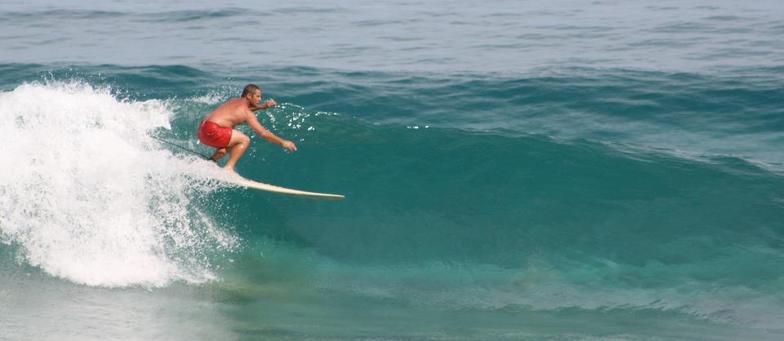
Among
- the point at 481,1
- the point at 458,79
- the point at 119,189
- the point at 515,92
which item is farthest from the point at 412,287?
the point at 481,1

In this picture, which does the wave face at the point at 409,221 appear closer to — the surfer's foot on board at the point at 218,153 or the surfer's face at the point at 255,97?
the surfer's foot on board at the point at 218,153

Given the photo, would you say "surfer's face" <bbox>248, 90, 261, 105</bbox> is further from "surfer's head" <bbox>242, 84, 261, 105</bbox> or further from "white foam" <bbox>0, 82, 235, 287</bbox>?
"white foam" <bbox>0, 82, 235, 287</bbox>

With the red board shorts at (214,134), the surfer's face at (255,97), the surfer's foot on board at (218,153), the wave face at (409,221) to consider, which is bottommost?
the wave face at (409,221)

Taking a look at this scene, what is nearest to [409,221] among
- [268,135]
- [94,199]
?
[268,135]

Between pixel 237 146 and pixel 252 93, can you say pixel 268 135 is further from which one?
pixel 237 146

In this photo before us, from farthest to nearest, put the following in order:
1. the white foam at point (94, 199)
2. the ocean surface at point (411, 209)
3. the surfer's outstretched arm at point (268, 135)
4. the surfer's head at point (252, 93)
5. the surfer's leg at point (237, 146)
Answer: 1. the surfer's leg at point (237, 146)
2. the surfer's head at point (252, 93)
3. the white foam at point (94, 199)
4. the surfer's outstretched arm at point (268, 135)
5. the ocean surface at point (411, 209)

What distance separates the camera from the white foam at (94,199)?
10.3 metres

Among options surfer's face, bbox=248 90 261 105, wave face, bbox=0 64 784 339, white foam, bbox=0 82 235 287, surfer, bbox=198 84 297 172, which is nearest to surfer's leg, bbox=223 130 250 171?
surfer, bbox=198 84 297 172

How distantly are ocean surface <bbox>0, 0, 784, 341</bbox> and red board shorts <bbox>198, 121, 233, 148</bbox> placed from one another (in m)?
0.50

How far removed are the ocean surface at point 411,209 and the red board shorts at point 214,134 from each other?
0.50 meters

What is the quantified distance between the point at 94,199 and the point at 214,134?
5.24 feet

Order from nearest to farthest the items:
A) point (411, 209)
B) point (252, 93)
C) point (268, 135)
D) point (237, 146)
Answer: point (268, 135) < point (252, 93) < point (237, 146) < point (411, 209)

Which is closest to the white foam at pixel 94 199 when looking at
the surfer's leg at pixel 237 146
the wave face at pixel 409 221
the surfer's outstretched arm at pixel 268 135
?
the wave face at pixel 409 221

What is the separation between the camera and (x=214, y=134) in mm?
10641
